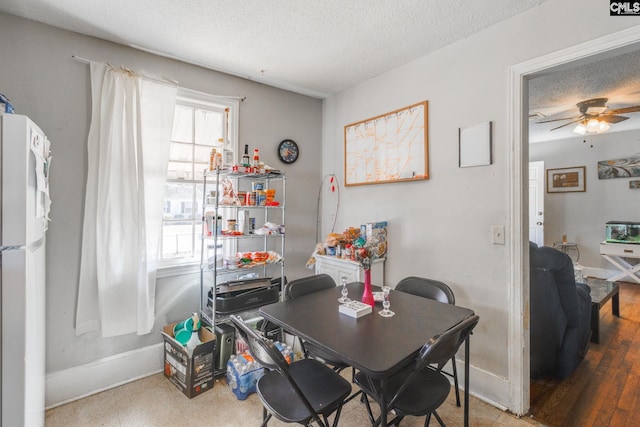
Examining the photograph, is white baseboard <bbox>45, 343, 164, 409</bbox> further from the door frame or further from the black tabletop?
the door frame

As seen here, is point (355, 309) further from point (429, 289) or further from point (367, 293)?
point (429, 289)

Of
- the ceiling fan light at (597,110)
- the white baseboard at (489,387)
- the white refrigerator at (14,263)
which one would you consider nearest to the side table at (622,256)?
the ceiling fan light at (597,110)

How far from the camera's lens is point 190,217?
2.69 metres

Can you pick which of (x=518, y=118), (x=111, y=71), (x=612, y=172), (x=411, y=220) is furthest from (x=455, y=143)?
(x=612, y=172)

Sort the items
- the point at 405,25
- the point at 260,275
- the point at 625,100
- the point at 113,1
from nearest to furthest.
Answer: the point at 113,1 < the point at 405,25 < the point at 260,275 < the point at 625,100

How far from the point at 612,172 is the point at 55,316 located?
762 cm

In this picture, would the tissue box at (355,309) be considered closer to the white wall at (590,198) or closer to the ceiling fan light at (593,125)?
the ceiling fan light at (593,125)

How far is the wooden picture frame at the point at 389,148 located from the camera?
248 cm

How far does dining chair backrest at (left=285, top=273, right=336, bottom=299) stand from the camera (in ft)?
6.53

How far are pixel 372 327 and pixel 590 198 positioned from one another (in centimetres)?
612

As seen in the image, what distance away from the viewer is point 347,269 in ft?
8.70

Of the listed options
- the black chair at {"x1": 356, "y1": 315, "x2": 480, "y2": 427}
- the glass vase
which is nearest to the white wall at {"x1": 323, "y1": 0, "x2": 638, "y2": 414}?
the black chair at {"x1": 356, "y1": 315, "x2": 480, "y2": 427}

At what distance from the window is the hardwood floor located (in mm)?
2884

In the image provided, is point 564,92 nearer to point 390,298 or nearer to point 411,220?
point 411,220
